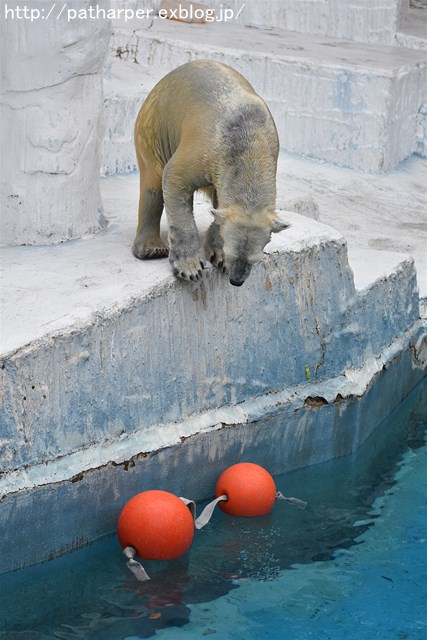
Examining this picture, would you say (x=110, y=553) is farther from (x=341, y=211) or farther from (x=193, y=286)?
(x=341, y=211)

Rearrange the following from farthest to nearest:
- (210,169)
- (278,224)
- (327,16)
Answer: (327,16), (210,169), (278,224)

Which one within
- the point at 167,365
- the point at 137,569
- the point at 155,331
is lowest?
the point at 137,569

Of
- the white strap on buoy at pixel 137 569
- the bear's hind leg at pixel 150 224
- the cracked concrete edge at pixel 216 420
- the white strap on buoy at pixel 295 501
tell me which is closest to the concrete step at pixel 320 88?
the cracked concrete edge at pixel 216 420

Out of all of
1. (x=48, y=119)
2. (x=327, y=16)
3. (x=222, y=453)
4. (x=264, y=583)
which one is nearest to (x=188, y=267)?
(x=222, y=453)

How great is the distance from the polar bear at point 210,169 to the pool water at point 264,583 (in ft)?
4.31

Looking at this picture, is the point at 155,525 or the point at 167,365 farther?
the point at 167,365

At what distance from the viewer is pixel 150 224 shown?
5.57 metres

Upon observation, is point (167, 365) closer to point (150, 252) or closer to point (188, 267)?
point (188, 267)

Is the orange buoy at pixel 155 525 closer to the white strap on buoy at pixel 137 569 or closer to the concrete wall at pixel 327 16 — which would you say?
the white strap on buoy at pixel 137 569

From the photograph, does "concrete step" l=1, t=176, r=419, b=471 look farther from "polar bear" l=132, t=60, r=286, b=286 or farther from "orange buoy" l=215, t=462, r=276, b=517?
"orange buoy" l=215, t=462, r=276, b=517

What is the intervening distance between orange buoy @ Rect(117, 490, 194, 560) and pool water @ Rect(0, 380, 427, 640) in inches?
3.6

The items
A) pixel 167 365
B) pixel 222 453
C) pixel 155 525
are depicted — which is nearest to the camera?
pixel 155 525

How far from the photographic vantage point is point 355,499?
5844mm

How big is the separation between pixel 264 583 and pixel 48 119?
2698mm
